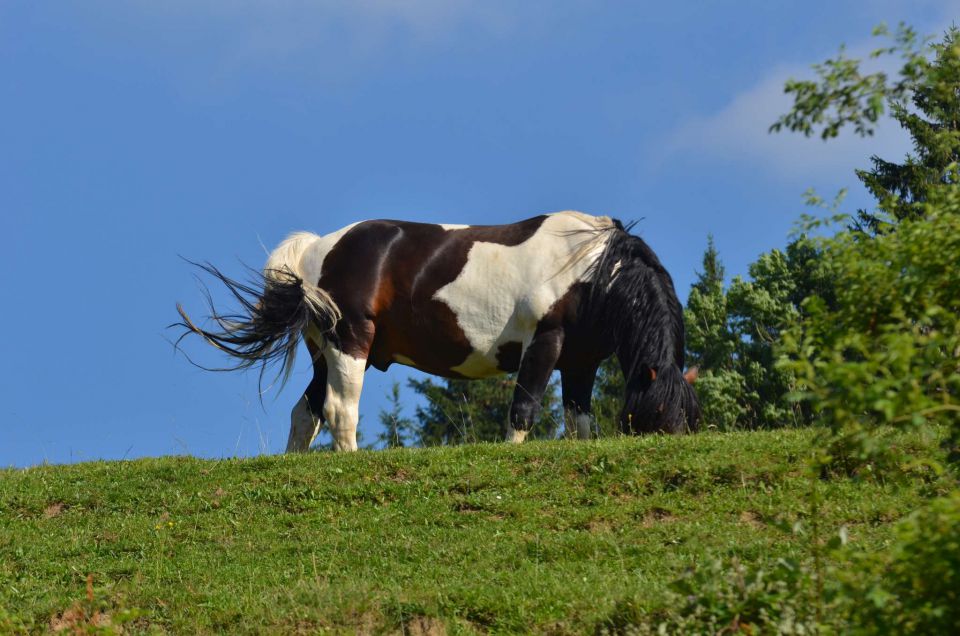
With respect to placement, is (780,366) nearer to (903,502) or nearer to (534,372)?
(903,502)

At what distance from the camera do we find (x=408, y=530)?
31.6 ft

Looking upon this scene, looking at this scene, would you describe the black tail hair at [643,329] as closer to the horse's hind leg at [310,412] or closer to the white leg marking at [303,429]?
the horse's hind leg at [310,412]

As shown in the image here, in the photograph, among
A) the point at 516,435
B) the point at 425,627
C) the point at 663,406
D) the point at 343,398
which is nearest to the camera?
the point at 425,627

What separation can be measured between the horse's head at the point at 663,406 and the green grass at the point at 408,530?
976mm

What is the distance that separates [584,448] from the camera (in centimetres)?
1095

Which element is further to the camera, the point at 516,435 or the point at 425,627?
the point at 516,435

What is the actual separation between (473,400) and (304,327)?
27.2 metres

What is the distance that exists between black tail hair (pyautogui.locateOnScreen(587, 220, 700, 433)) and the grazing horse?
0.06 feet

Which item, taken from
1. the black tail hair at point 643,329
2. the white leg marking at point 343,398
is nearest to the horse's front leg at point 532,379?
the black tail hair at point 643,329

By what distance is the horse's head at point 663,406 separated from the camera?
1213 centimetres

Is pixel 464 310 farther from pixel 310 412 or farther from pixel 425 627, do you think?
pixel 425 627

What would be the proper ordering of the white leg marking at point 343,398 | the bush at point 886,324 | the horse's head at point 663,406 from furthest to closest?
the white leg marking at point 343,398 < the horse's head at point 663,406 < the bush at point 886,324

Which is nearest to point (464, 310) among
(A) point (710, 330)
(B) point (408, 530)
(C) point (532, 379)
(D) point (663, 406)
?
(C) point (532, 379)

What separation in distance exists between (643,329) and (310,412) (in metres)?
3.94
